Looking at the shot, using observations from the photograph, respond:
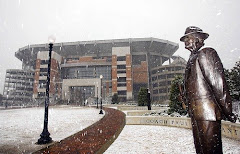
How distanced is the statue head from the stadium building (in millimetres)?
55350

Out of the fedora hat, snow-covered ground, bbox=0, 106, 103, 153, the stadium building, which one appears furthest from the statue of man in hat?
the stadium building

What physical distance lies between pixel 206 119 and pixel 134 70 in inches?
2594

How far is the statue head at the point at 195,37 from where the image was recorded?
7.68 feet

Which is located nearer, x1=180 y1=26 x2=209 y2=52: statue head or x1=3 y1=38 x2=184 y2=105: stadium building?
x1=180 y1=26 x2=209 y2=52: statue head

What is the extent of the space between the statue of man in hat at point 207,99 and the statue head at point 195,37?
3cm

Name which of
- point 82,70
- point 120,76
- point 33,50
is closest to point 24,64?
point 33,50

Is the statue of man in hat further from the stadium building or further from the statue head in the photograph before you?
the stadium building

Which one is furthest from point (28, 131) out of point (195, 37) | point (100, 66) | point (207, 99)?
point (100, 66)

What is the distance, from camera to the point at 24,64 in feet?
273

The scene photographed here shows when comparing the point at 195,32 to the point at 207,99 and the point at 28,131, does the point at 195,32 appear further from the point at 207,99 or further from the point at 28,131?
the point at 28,131

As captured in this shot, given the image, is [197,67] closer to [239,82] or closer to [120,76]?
[239,82]

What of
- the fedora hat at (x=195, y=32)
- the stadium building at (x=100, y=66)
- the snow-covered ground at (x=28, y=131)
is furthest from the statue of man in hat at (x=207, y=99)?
the stadium building at (x=100, y=66)

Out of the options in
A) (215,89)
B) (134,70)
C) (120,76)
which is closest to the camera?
(215,89)

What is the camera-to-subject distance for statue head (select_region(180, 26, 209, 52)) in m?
2.34
